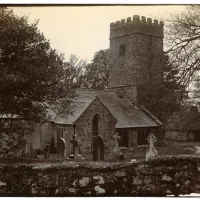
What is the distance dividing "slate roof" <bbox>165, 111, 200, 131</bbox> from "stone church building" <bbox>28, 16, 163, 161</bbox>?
0.31 meters

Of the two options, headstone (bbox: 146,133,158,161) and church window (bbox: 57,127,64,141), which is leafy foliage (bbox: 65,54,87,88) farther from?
headstone (bbox: 146,133,158,161)

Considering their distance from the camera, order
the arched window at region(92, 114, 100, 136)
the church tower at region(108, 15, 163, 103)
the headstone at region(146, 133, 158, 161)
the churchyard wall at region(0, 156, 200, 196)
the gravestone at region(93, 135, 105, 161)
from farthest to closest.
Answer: the arched window at region(92, 114, 100, 136) < the gravestone at region(93, 135, 105, 161) < the church tower at region(108, 15, 163, 103) < the headstone at region(146, 133, 158, 161) < the churchyard wall at region(0, 156, 200, 196)

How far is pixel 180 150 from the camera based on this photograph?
647 centimetres

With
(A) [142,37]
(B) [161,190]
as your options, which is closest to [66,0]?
(A) [142,37]

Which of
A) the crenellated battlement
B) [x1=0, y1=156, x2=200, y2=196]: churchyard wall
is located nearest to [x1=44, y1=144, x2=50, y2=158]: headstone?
[x1=0, y1=156, x2=200, y2=196]: churchyard wall

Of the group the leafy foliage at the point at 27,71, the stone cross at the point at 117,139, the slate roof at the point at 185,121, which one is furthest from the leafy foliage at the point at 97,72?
the slate roof at the point at 185,121

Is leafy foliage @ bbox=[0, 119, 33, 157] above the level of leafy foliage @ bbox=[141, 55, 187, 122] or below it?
below

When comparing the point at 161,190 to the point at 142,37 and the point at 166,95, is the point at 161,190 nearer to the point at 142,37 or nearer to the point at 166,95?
the point at 166,95

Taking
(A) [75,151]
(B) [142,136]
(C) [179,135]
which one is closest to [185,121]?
(C) [179,135]

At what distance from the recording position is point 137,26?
265 inches

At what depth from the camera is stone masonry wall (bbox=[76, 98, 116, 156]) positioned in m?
6.92

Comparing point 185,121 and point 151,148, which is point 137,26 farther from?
point 151,148

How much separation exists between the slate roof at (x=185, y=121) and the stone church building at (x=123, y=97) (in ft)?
1.00

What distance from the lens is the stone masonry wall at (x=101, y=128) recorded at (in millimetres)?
6922
